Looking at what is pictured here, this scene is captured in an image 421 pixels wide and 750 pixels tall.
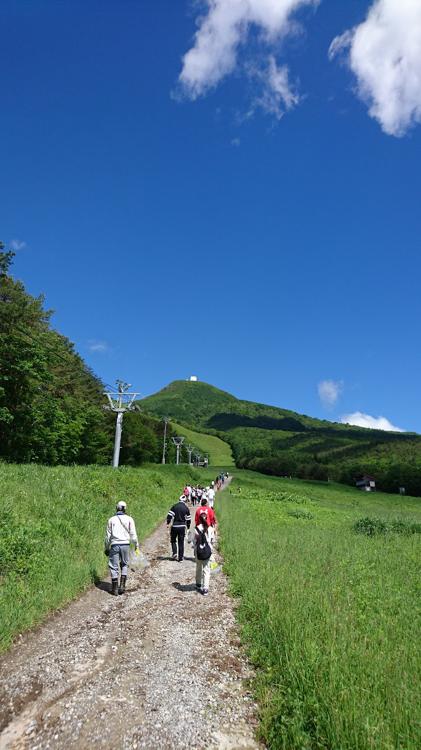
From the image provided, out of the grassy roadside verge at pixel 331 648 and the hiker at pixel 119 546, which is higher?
the hiker at pixel 119 546

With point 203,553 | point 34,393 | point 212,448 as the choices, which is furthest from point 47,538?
point 212,448

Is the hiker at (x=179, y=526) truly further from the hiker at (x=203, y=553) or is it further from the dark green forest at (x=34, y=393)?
the dark green forest at (x=34, y=393)

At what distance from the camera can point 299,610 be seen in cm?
796

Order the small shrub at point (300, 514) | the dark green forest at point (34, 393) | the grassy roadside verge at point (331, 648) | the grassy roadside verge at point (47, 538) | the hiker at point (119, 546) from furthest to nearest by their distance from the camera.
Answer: the small shrub at point (300, 514) → the dark green forest at point (34, 393) → the hiker at point (119, 546) → the grassy roadside verge at point (47, 538) → the grassy roadside verge at point (331, 648)

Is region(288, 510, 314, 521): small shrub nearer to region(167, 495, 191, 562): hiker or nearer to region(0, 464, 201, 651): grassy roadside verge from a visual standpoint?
region(0, 464, 201, 651): grassy roadside verge

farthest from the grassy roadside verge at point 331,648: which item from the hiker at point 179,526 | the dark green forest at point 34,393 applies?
the dark green forest at point 34,393

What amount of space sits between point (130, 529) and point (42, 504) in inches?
196

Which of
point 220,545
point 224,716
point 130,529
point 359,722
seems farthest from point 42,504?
point 359,722

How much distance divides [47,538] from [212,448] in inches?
6749

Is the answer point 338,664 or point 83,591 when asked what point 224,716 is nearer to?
point 338,664

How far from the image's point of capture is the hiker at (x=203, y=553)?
36.2 ft

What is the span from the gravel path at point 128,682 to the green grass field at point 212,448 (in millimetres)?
151387

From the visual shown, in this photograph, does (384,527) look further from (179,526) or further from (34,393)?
(34,393)

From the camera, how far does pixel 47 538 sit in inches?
464
